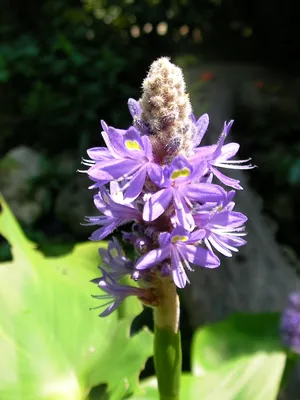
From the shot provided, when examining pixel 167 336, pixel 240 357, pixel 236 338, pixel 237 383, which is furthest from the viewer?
pixel 236 338

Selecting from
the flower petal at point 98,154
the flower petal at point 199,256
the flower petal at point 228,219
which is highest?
the flower petal at point 98,154

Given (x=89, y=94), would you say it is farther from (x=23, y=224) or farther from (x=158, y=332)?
(x=158, y=332)

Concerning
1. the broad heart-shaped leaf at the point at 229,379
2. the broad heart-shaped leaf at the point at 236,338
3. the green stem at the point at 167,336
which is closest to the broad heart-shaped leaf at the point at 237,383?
the broad heart-shaped leaf at the point at 229,379

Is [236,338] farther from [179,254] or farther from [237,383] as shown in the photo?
[179,254]

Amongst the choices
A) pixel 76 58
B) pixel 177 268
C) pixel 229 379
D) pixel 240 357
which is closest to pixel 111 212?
pixel 177 268

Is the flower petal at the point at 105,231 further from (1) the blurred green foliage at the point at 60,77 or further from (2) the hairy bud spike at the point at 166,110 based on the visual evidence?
(1) the blurred green foliage at the point at 60,77

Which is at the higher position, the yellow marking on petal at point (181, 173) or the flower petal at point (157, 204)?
the yellow marking on petal at point (181, 173)

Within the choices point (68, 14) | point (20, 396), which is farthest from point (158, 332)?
point (68, 14)

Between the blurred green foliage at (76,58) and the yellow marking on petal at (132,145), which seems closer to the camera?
the yellow marking on petal at (132,145)
